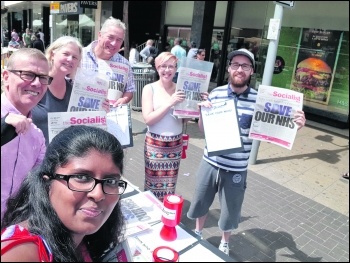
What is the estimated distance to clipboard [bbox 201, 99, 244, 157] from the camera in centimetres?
250

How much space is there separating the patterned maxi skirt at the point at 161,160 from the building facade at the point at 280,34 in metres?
4.41

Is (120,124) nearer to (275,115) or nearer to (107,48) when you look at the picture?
(107,48)

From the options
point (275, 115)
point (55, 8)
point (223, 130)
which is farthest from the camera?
point (55, 8)

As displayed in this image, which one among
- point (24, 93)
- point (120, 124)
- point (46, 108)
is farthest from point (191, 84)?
point (24, 93)

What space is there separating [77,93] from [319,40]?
832 cm

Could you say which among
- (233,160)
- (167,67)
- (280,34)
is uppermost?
(280,34)

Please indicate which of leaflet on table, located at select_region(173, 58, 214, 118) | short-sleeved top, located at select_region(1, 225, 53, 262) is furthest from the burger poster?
short-sleeved top, located at select_region(1, 225, 53, 262)

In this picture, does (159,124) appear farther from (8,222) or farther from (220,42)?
(220,42)

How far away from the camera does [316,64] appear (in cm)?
888

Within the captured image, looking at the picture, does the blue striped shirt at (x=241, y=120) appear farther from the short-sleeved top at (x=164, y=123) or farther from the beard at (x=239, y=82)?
the short-sleeved top at (x=164, y=123)

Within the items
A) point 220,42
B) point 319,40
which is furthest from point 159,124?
point 220,42

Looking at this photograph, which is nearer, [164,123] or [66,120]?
[66,120]

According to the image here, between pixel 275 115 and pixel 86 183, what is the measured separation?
76.9 inches

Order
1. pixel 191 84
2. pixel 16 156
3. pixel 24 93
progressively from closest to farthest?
pixel 16 156, pixel 24 93, pixel 191 84
